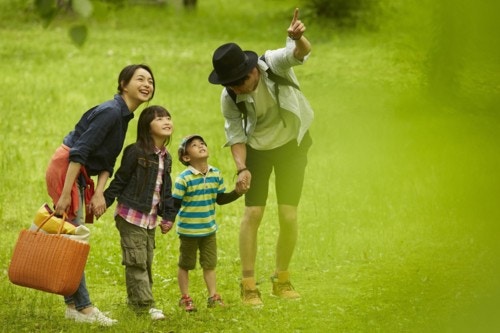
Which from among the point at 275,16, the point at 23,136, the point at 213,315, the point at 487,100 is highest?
the point at 275,16

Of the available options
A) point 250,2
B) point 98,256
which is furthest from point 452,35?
point 250,2

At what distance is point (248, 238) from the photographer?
21.8 feet

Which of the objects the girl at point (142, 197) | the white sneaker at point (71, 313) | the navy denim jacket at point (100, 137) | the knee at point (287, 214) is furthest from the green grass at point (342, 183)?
the navy denim jacket at point (100, 137)

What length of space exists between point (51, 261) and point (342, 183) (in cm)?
455

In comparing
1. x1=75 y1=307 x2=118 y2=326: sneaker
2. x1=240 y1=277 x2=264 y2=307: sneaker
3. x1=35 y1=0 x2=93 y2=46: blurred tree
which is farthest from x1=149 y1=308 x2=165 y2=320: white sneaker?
x1=35 y1=0 x2=93 y2=46: blurred tree

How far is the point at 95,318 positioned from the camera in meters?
5.97

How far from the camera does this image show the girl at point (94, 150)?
554 centimetres

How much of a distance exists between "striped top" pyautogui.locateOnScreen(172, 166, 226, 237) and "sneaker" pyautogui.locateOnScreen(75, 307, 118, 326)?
27.0 inches

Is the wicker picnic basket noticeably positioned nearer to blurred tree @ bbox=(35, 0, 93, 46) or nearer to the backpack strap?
the backpack strap

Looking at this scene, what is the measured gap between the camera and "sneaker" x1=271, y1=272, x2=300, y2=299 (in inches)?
270

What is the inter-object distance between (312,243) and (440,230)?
25.7 ft

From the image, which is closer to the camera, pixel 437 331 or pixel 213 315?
pixel 437 331

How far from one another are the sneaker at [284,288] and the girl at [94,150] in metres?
1.36

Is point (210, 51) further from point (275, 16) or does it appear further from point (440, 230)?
point (440, 230)
